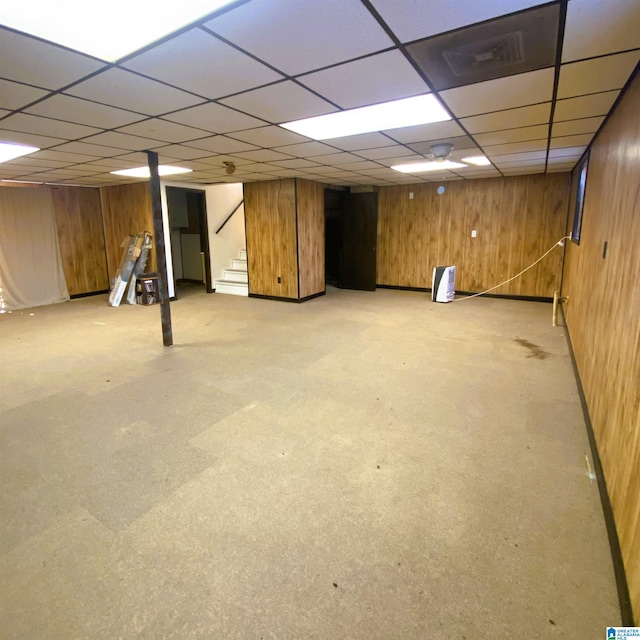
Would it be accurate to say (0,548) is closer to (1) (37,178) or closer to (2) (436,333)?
(2) (436,333)

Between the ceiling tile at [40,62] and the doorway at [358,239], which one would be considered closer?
the ceiling tile at [40,62]

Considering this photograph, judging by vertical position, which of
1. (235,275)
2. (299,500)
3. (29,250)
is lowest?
(299,500)

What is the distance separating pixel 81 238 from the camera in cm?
769

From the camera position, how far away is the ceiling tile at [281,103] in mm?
2445

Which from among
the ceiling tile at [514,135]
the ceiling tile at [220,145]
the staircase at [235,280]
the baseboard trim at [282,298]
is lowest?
the baseboard trim at [282,298]

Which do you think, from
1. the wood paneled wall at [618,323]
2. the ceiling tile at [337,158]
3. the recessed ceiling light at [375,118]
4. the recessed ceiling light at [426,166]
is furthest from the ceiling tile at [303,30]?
the recessed ceiling light at [426,166]

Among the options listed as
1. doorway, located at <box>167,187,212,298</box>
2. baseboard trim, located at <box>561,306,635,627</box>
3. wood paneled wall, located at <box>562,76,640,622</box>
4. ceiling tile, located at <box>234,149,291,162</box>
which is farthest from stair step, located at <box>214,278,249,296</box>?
baseboard trim, located at <box>561,306,635,627</box>

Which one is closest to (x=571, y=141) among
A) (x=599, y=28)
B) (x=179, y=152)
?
(x=599, y=28)

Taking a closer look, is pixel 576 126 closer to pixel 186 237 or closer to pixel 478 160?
pixel 478 160

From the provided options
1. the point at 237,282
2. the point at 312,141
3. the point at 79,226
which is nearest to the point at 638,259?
the point at 312,141

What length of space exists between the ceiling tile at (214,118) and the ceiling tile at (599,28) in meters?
2.11

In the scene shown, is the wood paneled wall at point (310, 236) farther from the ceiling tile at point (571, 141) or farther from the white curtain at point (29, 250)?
the white curtain at point (29, 250)

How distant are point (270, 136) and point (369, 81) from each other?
153 cm

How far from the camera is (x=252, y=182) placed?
7.25 metres
